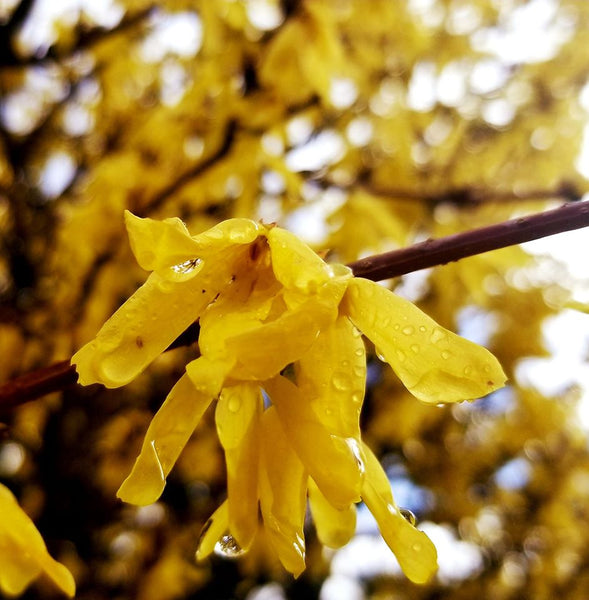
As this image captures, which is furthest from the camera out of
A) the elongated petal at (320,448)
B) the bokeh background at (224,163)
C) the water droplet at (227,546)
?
the bokeh background at (224,163)

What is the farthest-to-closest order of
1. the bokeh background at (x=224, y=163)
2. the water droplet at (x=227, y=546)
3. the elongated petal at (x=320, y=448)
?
the bokeh background at (x=224, y=163) < the water droplet at (x=227, y=546) < the elongated petal at (x=320, y=448)

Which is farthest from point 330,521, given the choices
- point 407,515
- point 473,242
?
point 473,242

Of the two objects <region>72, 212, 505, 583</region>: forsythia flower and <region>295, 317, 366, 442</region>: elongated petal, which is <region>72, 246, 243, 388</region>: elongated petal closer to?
<region>72, 212, 505, 583</region>: forsythia flower

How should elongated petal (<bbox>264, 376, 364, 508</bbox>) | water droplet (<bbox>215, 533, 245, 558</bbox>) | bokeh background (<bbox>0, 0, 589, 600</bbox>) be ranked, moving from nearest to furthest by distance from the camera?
1. elongated petal (<bbox>264, 376, 364, 508</bbox>)
2. water droplet (<bbox>215, 533, 245, 558</bbox>)
3. bokeh background (<bbox>0, 0, 589, 600</bbox>)

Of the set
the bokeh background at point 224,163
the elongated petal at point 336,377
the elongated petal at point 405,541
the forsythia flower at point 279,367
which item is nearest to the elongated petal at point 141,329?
the forsythia flower at point 279,367

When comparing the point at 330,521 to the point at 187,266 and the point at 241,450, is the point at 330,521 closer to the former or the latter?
the point at 241,450

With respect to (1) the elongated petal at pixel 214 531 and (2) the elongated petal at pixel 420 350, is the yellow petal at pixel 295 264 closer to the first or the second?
(2) the elongated petal at pixel 420 350

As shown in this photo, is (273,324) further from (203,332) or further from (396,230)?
(396,230)

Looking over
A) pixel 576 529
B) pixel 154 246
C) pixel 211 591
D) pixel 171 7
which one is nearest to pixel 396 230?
pixel 171 7

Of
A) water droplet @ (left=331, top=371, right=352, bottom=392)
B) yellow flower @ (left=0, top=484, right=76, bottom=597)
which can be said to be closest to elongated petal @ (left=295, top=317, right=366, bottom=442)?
water droplet @ (left=331, top=371, right=352, bottom=392)
